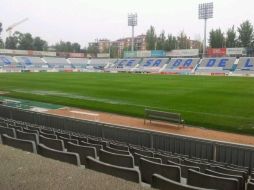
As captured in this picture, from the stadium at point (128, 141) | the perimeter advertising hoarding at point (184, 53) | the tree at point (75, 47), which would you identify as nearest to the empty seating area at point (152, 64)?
the perimeter advertising hoarding at point (184, 53)

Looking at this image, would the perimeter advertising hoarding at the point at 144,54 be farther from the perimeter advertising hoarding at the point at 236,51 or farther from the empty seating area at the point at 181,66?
the perimeter advertising hoarding at the point at 236,51

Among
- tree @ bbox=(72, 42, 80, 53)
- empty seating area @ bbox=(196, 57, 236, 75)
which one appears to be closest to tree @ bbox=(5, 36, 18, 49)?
tree @ bbox=(72, 42, 80, 53)

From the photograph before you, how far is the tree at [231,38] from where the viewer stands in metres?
79.5

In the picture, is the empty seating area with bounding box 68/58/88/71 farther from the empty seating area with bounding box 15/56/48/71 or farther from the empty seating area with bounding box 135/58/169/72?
the empty seating area with bounding box 135/58/169/72

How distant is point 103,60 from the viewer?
87.3 m

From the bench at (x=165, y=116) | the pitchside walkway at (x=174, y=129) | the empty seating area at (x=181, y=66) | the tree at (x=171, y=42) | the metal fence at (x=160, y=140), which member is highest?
the tree at (x=171, y=42)

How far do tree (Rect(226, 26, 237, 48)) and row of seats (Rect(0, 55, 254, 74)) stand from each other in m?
18.2

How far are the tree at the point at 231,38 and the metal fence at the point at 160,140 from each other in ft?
250

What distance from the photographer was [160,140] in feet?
28.6

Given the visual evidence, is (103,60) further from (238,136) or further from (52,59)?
(238,136)

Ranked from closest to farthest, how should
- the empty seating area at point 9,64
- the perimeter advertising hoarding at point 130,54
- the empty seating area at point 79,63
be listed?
the empty seating area at point 9,64 < the perimeter advertising hoarding at point 130,54 < the empty seating area at point 79,63

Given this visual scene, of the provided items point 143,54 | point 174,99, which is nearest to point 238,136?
point 174,99

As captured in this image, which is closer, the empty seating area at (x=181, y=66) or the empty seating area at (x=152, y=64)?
the empty seating area at (x=181, y=66)

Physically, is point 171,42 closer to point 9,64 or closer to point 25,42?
point 9,64
